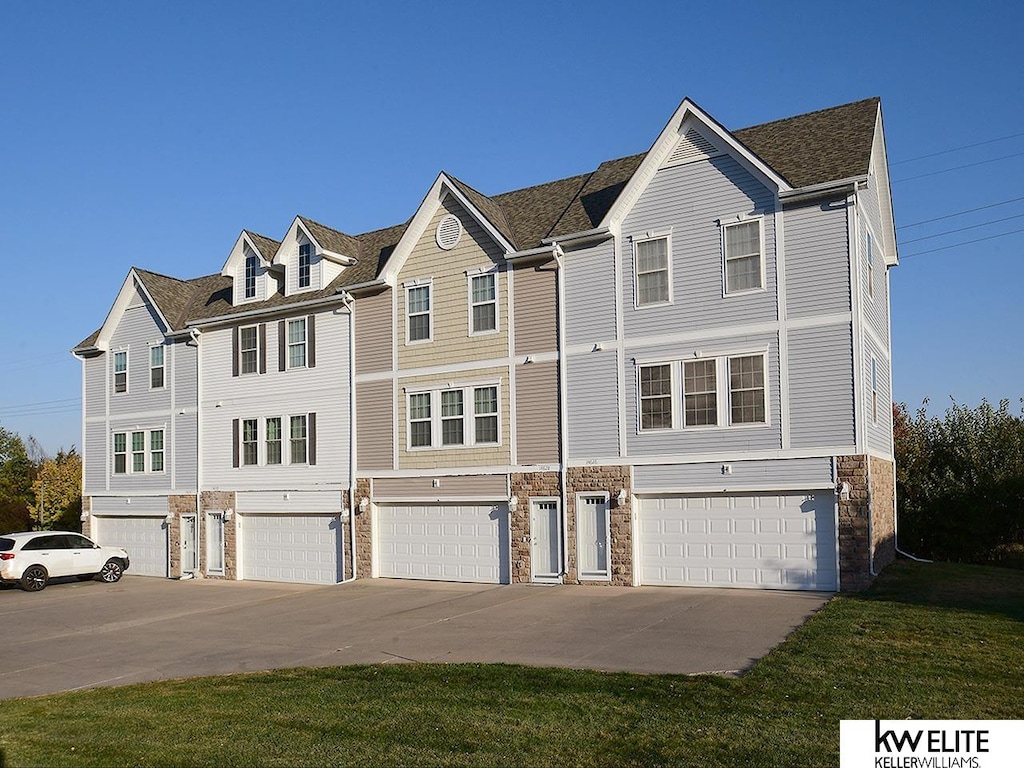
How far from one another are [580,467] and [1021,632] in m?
11.1

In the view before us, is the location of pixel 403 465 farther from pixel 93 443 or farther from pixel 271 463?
pixel 93 443

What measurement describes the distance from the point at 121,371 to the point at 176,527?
660 centimetres

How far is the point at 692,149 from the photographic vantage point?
22859 millimetres

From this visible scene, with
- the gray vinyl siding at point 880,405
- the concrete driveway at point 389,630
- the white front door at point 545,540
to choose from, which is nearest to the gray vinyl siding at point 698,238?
the gray vinyl siding at point 880,405

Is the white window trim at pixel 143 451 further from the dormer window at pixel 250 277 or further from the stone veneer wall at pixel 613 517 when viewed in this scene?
the stone veneer wall at pixel 613 517

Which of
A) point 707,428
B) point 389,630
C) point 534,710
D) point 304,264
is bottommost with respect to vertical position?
point 389,630

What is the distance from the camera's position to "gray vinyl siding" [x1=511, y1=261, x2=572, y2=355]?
24859mm

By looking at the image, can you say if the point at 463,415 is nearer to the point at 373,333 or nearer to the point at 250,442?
the point at 373,333

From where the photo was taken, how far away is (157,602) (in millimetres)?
26094

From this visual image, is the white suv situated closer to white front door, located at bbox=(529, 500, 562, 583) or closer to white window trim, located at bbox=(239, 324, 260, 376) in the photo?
white window trim, located at bbox=(239, 324, 260, 376)

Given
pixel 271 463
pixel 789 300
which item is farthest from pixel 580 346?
pixel 271 463

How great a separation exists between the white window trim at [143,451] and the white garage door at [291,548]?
4.81 metres

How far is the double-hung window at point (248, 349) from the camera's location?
Result: 31.3m

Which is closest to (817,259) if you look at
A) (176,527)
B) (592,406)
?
(592,406)
